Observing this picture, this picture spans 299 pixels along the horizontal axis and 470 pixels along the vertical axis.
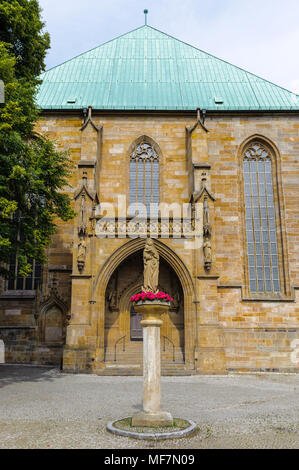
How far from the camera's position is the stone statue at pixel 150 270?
24.4 feet

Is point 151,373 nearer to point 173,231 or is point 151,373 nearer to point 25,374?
point 25,374

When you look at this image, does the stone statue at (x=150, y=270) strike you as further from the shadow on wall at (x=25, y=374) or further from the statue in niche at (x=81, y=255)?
the statue in niche at (x=81, y=255)

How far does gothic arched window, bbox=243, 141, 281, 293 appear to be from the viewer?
17.9 m

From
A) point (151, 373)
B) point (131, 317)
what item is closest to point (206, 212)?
point (131, 317)

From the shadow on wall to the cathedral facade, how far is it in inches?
35.5

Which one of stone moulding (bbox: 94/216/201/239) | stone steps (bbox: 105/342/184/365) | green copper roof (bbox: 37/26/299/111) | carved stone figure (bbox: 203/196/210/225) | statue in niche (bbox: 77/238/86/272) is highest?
green copper roof (bbox: 37/26/299/111)

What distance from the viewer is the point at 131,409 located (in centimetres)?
798

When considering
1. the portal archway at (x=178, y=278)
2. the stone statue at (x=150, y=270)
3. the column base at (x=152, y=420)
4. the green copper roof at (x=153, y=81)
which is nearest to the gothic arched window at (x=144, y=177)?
the green copper roof at (x=153, y=81)

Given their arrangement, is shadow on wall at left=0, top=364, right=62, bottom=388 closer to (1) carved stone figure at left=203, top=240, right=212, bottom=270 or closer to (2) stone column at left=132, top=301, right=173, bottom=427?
(2) stone column at left=132, top=301, right=173, bottom=427

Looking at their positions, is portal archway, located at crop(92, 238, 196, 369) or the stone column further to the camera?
portal archway, located at crop(92, 238, 196, 369)

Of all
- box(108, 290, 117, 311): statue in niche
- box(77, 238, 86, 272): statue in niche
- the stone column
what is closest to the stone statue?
the stone column
